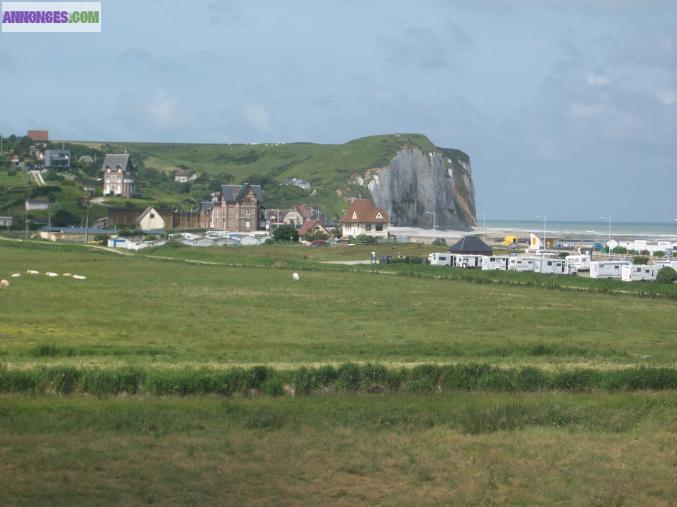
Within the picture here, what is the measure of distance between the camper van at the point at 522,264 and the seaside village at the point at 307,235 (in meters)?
0.06

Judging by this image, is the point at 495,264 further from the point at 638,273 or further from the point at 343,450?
the point at 343,450

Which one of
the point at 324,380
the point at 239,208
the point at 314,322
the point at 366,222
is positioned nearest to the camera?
the point at 324,380

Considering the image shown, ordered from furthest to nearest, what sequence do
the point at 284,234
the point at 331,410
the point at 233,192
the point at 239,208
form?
1. the point at 233,192
2. the point at 239,208
3. the point at 284,234
4. the point at 331,410

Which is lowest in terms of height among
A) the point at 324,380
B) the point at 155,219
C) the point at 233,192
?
the point at 324,380

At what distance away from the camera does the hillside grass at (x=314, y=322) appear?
2344 cm

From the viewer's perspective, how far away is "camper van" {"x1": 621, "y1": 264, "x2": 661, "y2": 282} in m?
54.9

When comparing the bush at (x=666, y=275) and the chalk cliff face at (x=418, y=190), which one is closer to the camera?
the bush at (x=666, y=275)

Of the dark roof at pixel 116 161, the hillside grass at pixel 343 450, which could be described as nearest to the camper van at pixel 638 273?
the hillside grass at pixel 343 450

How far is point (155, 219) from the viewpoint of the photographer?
11669cm

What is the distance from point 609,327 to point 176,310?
14.9 meters

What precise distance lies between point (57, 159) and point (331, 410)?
462ft

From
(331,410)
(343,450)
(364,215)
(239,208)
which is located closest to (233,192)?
(239,208)

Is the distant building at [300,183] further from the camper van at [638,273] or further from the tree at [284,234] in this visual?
the camper van at [638,273]

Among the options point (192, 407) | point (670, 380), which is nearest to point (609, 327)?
point (670, 380)
